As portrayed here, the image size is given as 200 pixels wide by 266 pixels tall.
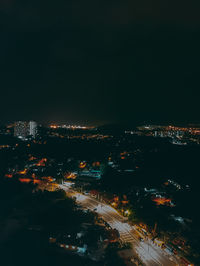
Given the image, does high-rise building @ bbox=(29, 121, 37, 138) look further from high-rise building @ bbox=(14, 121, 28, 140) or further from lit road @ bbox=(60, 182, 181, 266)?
lit road @ bbox=(60, 182, 181, 266)

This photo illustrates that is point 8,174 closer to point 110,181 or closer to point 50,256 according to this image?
point 110,181

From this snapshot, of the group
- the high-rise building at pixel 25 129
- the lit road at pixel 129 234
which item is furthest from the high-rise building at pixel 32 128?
the lit road at pixel 129 234

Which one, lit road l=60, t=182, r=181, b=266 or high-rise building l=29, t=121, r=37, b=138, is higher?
high-rise building l=29, t=121, r=37, b=138

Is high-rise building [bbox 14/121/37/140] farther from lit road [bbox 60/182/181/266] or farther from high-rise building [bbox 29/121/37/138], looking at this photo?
lit road [bbox 60/182/181/266]

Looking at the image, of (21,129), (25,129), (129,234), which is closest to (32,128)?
(25,129)

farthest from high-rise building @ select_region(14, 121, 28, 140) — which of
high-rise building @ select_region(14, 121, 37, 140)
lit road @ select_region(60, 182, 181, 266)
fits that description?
lit road @ select_region(60, 182, 181, 266)

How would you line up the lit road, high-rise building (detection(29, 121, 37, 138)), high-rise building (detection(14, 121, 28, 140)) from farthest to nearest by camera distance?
1. high-rise building (detection(29, 121, 37, 138))
2. high-rise building (detection(14, 121, 28, 140))
3. the lit road

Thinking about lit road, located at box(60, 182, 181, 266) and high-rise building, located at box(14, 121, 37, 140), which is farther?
high-rise building, located at box(14, 121, 37, 140)

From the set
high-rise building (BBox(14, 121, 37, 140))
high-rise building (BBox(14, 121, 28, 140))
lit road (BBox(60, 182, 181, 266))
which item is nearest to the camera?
lit road (BBox(60, 182, 181, 266))

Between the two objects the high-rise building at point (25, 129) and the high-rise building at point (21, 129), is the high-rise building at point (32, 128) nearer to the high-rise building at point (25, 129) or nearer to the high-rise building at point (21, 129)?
the high-rise building at point (25, 129)
